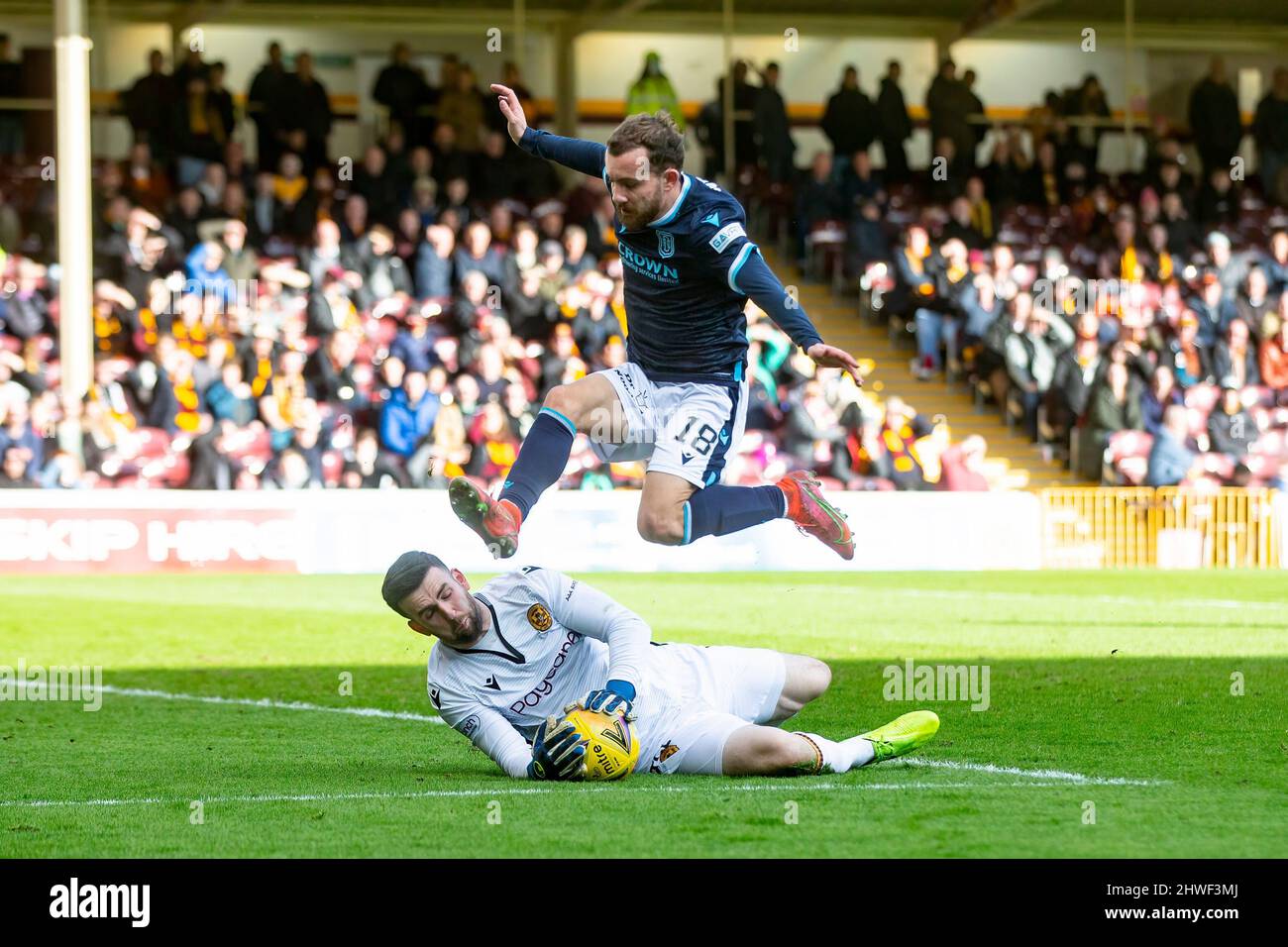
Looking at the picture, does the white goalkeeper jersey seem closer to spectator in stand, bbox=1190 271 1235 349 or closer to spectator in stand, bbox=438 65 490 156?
spectator in stand, bbox=1190 271 1235 349

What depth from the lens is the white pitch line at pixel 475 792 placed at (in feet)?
23.1

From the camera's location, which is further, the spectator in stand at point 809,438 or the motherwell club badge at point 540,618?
the spectator in stand at point 809,438

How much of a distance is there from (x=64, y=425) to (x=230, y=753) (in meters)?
12.2

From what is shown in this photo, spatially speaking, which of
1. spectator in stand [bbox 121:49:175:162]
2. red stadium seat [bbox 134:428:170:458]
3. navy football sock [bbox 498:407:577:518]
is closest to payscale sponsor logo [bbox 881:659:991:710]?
navy football sock [bbox 498:407:577:518]

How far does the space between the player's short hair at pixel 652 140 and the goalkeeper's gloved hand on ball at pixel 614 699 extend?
2.35m

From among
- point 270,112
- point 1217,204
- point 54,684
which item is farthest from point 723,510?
point 1217,204

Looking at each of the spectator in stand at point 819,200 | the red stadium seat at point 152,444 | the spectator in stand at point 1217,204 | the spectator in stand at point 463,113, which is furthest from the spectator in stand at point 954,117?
the red stadium seat at point 152,444

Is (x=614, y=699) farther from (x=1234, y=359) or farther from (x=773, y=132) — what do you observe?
(x=773, y=132)

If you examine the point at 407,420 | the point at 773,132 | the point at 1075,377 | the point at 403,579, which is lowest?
the point at 403,579

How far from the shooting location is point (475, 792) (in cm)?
713

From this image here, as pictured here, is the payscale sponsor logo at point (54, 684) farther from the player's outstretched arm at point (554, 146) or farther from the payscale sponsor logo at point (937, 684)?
the payscale sponsor logo at point (937, 684)

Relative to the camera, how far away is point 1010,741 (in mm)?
8508

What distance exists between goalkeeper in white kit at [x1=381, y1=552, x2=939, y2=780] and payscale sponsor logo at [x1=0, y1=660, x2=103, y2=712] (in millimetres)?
3568

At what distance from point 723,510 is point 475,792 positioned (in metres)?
2.59
